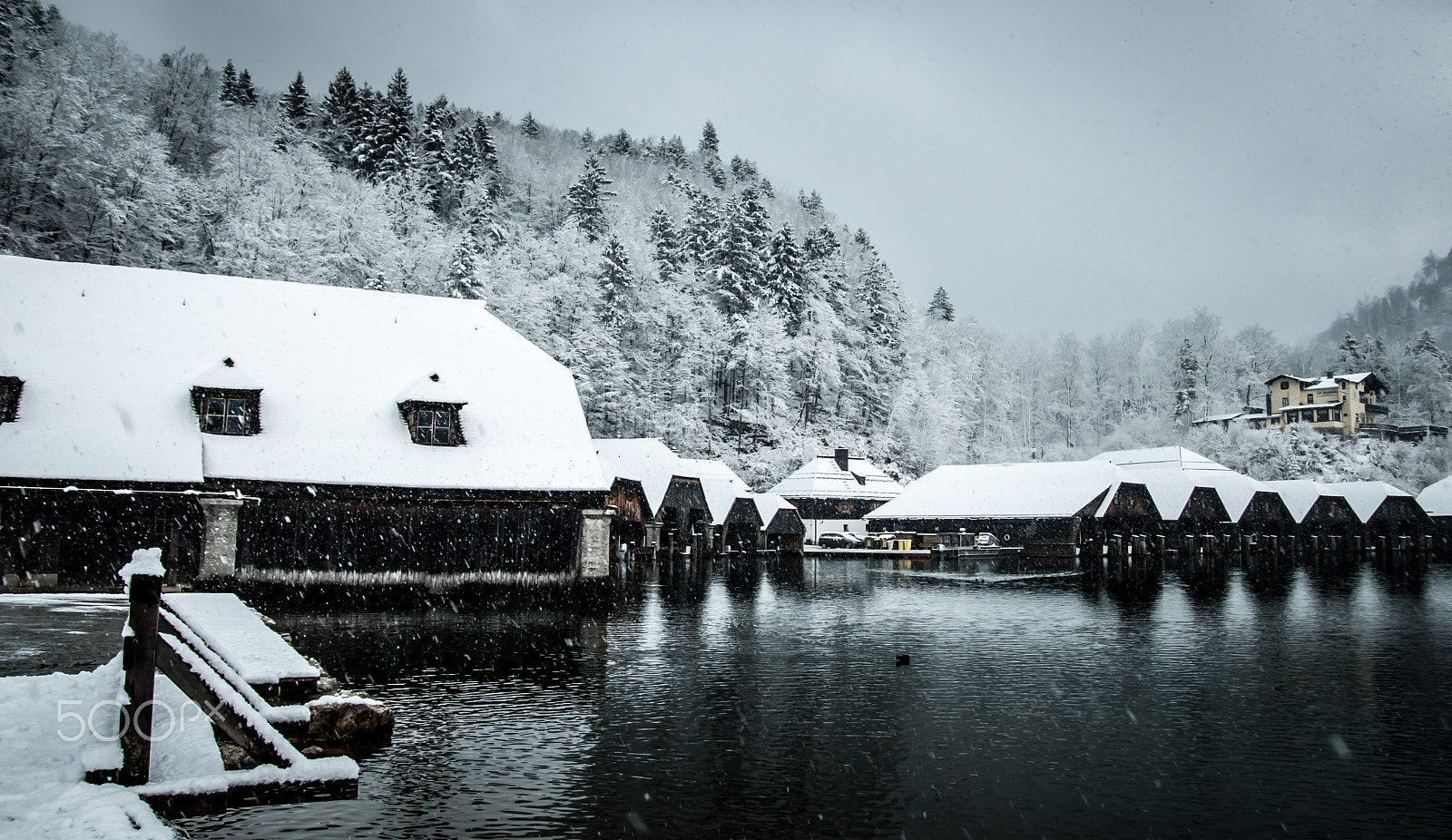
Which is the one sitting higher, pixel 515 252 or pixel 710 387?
pixel 515 252

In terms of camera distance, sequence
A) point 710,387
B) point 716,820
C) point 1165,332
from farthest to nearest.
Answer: point 1165,332 → point 710,387 → point 716,820

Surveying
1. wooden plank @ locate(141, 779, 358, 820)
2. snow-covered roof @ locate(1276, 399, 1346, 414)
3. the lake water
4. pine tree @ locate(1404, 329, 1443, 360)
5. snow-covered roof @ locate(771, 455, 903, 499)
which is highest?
pine tree @ locate(1404, 329, 1443, 360)

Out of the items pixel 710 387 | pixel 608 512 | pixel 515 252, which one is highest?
pixel 515 252

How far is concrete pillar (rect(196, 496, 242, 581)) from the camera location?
2805 cm

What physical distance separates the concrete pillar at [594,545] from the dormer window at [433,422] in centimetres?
483

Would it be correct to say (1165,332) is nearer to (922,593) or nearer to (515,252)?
(515,252)

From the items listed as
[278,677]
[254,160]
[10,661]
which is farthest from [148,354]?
[254,160]

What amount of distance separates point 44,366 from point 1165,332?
13186 cm

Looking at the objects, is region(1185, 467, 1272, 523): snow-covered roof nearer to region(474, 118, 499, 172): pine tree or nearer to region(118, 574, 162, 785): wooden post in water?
region(474, 118, 499, 172): pine tree

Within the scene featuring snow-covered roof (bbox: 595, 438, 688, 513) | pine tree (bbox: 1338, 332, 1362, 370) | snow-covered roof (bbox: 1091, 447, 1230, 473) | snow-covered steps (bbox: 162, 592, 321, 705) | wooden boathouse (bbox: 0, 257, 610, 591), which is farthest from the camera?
pine tree (bbox: 1338, 332, 1362, 370)

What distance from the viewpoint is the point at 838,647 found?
78.2ft

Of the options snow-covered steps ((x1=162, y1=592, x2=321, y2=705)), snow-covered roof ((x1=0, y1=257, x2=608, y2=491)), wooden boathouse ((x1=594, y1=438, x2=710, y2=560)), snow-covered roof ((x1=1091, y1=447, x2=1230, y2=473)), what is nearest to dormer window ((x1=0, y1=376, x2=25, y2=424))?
snow-covered roof ((x1=0, y1=257, x2=608, y2=491))

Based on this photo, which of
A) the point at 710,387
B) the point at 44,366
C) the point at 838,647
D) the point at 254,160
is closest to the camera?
the point at 838,647

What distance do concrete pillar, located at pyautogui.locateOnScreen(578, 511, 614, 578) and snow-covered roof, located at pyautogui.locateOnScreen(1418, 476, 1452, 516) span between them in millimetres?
93267
